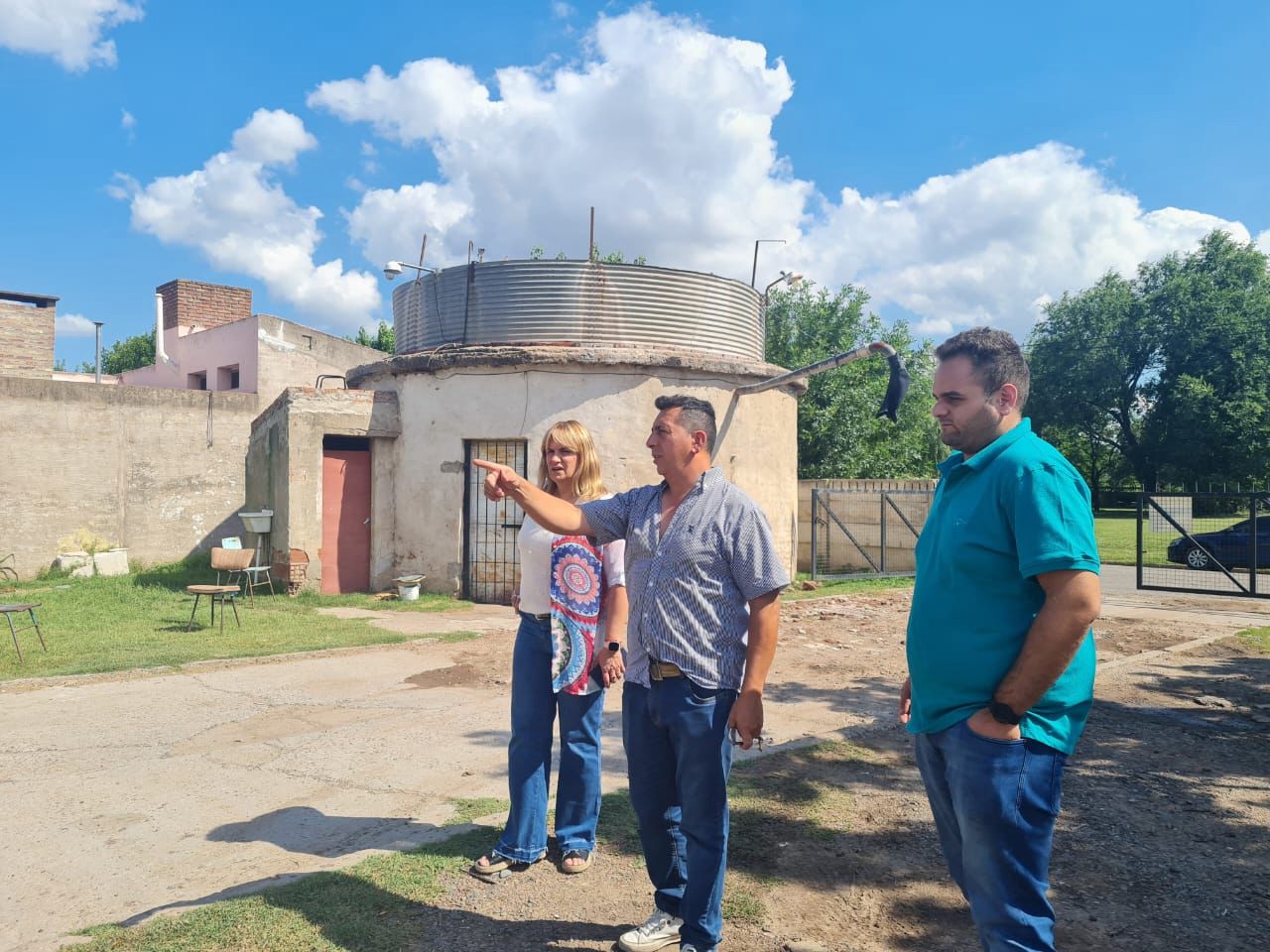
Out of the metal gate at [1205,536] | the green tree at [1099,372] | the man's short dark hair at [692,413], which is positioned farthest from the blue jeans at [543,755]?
the green tree at [1099,372]

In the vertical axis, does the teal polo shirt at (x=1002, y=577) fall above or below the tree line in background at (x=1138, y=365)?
below

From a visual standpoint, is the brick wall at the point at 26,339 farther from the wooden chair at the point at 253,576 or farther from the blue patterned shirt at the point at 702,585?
the blue patterned shirt at the point at 702,585

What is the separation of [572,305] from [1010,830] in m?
10.9

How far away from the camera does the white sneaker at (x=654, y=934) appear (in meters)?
2.95

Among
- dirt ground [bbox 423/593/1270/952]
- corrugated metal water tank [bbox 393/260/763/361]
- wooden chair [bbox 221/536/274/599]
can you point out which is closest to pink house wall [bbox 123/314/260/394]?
wooden chair [bbox 221/536/274/599]

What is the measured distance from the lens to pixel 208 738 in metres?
5.64

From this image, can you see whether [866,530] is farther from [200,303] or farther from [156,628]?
[200,303]

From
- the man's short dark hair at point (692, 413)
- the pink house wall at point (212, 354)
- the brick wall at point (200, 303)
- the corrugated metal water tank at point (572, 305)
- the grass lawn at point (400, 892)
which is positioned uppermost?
the brick wall at point (200, 303)

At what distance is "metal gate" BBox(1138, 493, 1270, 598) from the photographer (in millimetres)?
13500

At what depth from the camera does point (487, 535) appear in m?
12.1

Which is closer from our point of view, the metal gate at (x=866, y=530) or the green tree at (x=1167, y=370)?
the metal gate at (x=866, y=530)

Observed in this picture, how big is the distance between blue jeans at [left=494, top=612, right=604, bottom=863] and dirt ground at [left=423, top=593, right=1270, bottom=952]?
15 cm

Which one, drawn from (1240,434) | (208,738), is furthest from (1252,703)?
(1240,434)

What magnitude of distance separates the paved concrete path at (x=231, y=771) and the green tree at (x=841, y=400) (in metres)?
17.3
